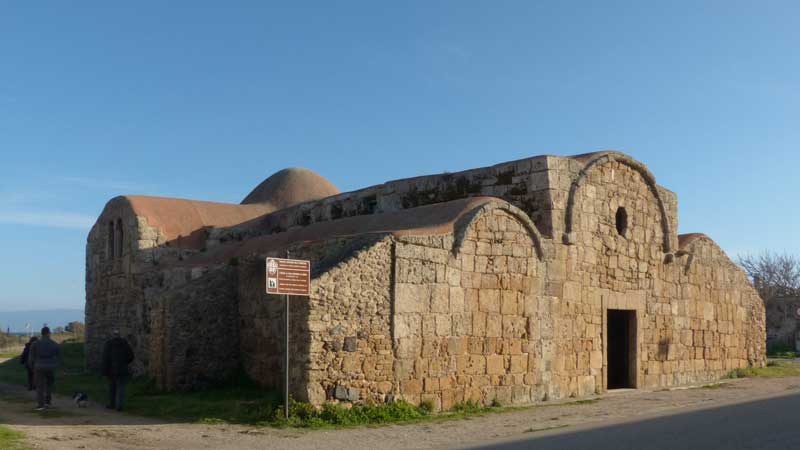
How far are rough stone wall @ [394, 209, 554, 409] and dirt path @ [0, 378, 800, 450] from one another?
0.71 meters

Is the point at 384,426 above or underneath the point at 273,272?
underneath

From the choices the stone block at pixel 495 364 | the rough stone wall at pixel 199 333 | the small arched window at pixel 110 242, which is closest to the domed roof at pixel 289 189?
the small arched window at pixel 110 242

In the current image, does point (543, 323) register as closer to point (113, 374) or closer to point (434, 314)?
point (434, 314)

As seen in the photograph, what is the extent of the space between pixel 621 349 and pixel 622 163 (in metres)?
3.88

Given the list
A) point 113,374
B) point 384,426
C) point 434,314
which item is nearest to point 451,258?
point 434,314

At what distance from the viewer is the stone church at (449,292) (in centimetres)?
1061

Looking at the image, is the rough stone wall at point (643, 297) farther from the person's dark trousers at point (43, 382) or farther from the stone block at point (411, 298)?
the person's dark trousers at point (43, 382)

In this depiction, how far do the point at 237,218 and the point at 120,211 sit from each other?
10.3ft

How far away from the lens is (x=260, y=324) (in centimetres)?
1300

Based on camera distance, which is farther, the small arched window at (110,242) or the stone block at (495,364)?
the small arched window at (110,242)

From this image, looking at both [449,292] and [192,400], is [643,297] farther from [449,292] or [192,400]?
[192,400]

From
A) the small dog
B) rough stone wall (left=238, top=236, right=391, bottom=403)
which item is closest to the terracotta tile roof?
rough stone wall (left=238, top=236, right=391, bottom=403)

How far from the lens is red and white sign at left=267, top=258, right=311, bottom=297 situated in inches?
377

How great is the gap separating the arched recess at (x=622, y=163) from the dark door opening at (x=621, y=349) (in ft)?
5.98
